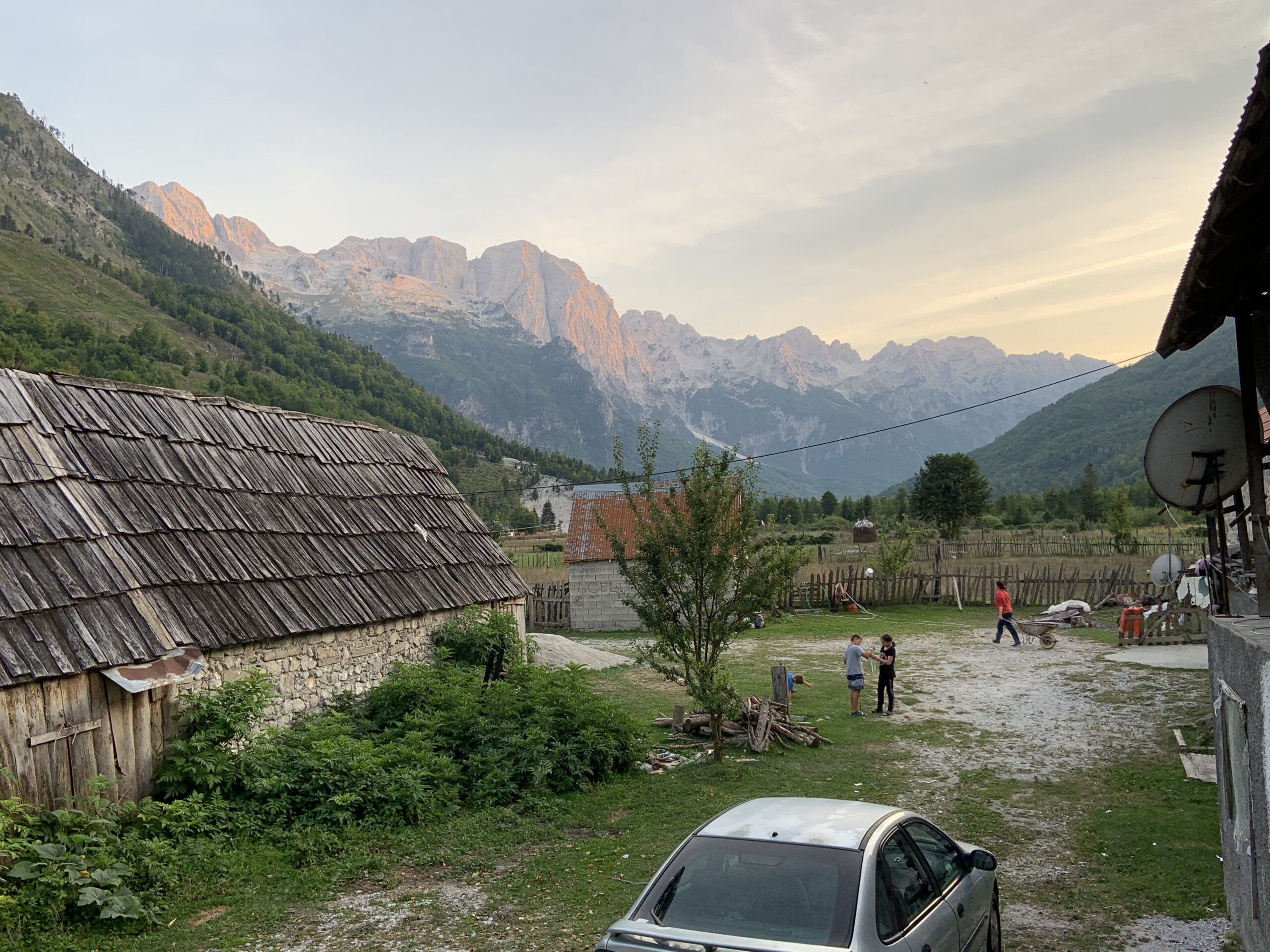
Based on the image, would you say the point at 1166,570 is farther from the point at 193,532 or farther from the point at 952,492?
the point at 952,492

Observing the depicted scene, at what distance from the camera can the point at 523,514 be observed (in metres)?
95.6

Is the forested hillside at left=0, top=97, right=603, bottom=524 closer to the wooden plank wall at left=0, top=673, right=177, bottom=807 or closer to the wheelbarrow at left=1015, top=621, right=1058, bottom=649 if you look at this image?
the wheelbarrow at left=1015, top=621, right=1058, bottom=649

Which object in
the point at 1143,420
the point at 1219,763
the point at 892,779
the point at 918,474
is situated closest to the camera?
the point at 1219,763

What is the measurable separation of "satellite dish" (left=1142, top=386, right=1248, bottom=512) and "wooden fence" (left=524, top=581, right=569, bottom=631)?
26.2 meters

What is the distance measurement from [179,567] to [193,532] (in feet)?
3.18

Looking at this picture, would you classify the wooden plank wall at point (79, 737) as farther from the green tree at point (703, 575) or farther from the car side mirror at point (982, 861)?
the car side mirror at point (982, 861)

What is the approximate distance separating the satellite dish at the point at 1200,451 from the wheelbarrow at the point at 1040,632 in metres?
17.8

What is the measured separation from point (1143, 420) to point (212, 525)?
477ft

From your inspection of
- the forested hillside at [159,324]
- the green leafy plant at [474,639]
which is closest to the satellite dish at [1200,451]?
the green leafy plant at [474,639]

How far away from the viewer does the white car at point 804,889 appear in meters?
4.14

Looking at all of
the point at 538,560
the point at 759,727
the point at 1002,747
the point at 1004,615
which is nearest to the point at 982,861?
the point at 759,727

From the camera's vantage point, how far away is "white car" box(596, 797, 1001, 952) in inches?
163

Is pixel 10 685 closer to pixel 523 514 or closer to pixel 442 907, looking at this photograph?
pixel 442 907

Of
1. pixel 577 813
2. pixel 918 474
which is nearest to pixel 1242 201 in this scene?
pixel 577 813
